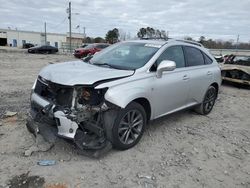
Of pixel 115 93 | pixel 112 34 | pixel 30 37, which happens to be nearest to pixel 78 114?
pixel 115 93

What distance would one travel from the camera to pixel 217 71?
21.5 feet

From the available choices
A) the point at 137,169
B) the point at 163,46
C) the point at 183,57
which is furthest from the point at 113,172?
the point at 183,57

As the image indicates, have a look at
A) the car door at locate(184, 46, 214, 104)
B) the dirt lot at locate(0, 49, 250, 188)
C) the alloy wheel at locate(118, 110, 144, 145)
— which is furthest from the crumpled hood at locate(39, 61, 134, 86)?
the car door at locate(184, 46, 214, 104)

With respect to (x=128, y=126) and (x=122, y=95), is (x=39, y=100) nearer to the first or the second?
(x=122, y=95)

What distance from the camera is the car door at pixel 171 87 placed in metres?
4.63

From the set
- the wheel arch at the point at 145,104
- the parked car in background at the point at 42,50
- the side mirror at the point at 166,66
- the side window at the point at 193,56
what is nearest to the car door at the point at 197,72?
the side window at the point at 193,56

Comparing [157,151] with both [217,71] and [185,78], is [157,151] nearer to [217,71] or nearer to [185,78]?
[185,78]

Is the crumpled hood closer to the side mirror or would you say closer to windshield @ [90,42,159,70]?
windshield @ [90,42,159,70]

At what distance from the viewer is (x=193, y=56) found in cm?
582

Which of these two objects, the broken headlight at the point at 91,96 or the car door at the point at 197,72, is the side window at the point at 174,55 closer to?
the car door at the point at 197,72

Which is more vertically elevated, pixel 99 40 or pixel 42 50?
pixel 99 40

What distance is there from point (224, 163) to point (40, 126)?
2.91m

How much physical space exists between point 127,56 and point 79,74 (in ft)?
4.25

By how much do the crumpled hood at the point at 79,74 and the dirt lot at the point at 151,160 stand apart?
3.76ft
